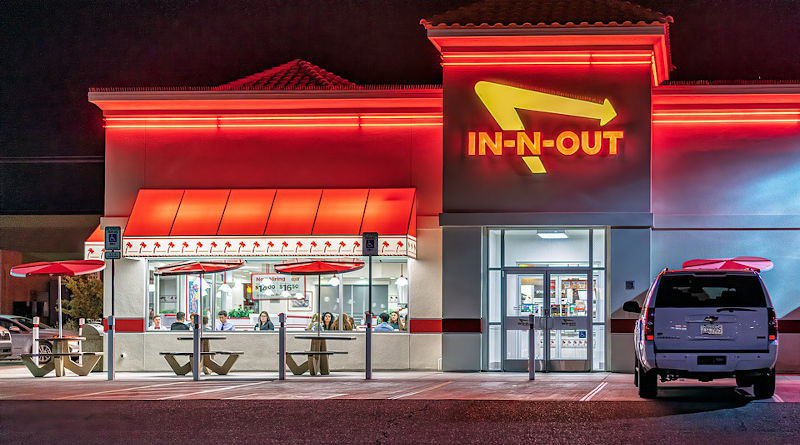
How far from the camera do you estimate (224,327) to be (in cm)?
2533

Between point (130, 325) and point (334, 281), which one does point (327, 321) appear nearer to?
point (334, 281)

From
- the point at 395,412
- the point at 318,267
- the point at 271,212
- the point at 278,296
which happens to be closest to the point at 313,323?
the point at 278,296

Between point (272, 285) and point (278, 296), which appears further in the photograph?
point (278, 296)

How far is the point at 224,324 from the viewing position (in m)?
25.3

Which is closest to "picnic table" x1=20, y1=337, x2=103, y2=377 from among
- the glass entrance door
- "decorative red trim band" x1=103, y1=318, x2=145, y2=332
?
"decorative red trim band" x1=103, y1=318, x2=145, y2=332

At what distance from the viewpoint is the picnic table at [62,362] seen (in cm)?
2381

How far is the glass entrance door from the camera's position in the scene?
2375 cm

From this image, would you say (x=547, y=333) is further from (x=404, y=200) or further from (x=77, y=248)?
(x=77, y=248)

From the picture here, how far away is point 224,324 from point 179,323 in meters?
1.07

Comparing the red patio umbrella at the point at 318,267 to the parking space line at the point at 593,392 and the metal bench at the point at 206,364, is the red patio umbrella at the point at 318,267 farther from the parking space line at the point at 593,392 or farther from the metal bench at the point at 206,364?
the parking space line at the point at 593,392

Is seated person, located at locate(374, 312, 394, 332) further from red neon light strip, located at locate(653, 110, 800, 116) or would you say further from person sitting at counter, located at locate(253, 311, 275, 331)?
red neon light strip, located at locate(653, 110, 800, 116)

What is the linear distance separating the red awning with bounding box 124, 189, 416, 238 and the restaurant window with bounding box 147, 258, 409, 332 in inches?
46.2

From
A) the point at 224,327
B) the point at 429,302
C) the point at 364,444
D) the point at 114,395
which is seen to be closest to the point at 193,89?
the point at 224,327

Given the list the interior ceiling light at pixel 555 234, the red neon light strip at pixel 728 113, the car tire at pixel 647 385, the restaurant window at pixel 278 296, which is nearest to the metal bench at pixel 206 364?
the restaurant window at pixel 278 296
